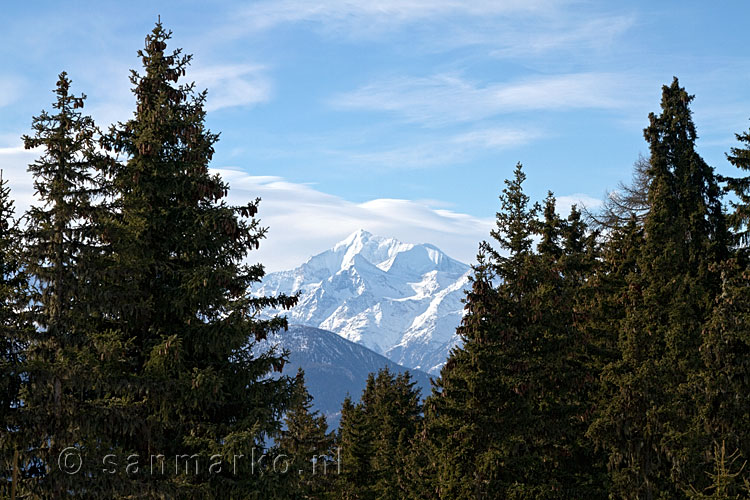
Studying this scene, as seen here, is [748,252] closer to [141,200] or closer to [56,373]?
[141,200]

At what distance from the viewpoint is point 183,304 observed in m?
17.4

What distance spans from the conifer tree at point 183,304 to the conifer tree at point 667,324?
45.4ft

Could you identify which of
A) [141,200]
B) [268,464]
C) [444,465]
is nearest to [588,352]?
[444,465]

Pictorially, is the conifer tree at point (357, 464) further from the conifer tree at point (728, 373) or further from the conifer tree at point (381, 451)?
the conifer tree at point (728, 373)

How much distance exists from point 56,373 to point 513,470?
15330 millimetres

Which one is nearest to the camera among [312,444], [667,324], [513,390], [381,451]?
[513,390]

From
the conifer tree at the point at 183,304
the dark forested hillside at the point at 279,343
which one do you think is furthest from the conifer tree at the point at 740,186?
the conifer tree at the point at 183,304

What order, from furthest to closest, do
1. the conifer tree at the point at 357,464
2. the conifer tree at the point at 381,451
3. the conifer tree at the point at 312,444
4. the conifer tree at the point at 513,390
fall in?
the conifer tree at the point at 357,464
the conifer tree at the point at 381,451
the conifer tree at the point at 312,444
the conifer tree at the point at 513,390

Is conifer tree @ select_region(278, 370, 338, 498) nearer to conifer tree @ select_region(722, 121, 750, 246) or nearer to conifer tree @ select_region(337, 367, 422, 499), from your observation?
conifer tree @ select_region(337, 367, 422, 499)

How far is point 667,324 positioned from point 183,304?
1810 centimetres

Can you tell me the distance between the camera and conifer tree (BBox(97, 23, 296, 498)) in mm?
16781

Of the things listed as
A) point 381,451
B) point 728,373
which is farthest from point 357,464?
point 728,373

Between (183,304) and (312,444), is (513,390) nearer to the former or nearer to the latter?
(183,304)

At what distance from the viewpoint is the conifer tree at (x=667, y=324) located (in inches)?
1062
